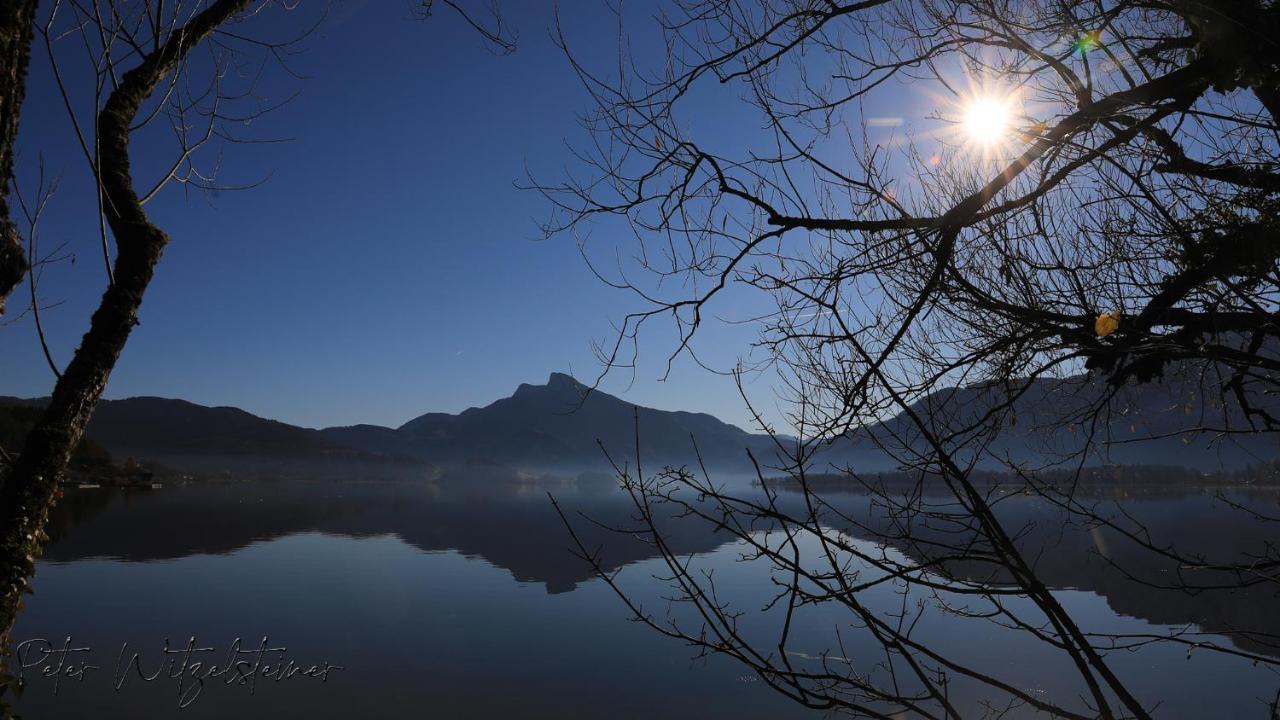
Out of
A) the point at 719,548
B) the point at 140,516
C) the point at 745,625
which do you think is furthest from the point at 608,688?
the point at 140,516

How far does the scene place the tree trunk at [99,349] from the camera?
7.52 feet

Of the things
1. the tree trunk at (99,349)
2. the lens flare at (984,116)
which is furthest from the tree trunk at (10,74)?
the lens flare at (984,116)

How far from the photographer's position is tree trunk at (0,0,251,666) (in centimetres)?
229

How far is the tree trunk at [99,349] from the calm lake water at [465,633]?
3524mm

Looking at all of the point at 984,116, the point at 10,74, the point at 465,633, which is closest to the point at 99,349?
the point at 10,74

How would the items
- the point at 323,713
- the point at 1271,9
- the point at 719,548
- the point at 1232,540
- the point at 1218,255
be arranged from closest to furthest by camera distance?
1. the point at 1271,9
2. the point at 1218,255
3. the point at 323,713
4. the point at 1232,540
5. the point at 719,548

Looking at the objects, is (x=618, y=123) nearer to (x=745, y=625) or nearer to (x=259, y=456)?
(x=745, y=625)

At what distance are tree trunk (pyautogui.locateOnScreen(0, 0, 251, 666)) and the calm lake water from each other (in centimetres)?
352

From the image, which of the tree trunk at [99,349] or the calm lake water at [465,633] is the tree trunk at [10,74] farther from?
the calm lake water at [465,633]

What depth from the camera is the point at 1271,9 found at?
6.88 ft

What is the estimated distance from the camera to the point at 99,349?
2357 millimetres

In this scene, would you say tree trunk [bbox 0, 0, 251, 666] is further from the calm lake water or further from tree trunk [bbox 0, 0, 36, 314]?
the calm lake water

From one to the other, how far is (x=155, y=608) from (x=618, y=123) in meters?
19.5

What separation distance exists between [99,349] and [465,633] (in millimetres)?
14508
